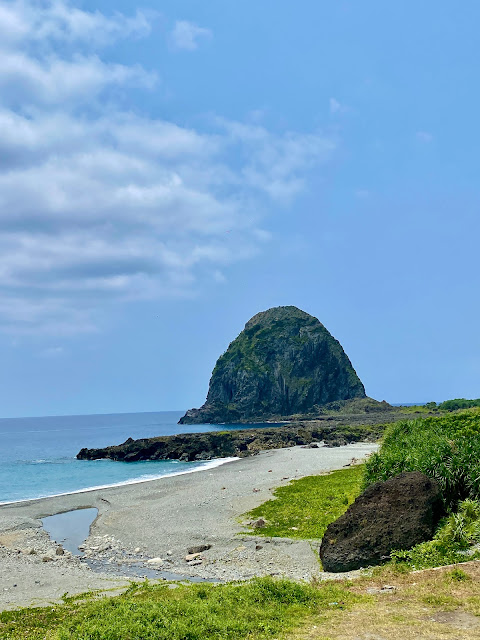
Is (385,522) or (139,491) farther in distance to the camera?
(139,491)

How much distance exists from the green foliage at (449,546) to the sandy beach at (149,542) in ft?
14.3

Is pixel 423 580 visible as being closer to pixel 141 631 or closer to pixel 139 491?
pixel 141 631

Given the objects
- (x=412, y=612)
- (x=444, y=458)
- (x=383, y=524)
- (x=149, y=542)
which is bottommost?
(x=149, y=542)

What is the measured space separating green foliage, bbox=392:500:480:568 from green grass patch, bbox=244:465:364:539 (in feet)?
25.2

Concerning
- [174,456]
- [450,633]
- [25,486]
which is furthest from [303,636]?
[174,456]

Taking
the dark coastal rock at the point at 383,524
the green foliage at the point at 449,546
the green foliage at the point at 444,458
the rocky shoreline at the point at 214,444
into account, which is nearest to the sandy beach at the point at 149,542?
the dark coastal rock at the point at 383,524

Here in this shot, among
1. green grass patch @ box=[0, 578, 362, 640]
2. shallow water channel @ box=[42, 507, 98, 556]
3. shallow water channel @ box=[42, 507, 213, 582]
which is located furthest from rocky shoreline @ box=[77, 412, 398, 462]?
green grass patch @ box=[0, 578, 362, 640]

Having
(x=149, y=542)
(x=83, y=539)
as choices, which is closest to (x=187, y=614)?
(x=149, y=542)

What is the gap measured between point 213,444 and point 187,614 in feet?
296

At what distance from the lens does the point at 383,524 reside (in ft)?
70.5

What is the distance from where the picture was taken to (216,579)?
2227cm

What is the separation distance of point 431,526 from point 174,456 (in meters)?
78.1

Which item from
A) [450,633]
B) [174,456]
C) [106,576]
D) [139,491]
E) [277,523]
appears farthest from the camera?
[174,456]

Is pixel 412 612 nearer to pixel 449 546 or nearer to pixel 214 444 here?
pixel 449 546
